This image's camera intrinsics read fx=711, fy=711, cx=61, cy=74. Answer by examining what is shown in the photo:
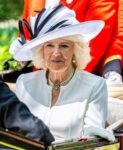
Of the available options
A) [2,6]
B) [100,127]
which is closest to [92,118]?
[100,127]

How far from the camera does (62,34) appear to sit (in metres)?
3.66

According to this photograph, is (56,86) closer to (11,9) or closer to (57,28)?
(57,28)

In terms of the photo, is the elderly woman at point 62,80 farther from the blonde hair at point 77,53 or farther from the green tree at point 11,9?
the green tree at point 11,9

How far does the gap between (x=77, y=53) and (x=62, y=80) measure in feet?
0.55

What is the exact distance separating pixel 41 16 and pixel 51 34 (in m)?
0.20

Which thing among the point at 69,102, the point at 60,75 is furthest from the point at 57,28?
the point at 69,102

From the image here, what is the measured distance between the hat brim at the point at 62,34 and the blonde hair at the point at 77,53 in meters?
0.03

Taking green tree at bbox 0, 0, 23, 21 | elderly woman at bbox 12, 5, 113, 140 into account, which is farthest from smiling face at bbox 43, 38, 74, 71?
green tree at bbox 0, 0, 23, 21

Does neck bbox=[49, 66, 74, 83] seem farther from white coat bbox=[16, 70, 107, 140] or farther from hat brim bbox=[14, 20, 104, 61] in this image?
hat brim bbox=[14, 20, 104, 61]

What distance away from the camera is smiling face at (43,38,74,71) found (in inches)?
149

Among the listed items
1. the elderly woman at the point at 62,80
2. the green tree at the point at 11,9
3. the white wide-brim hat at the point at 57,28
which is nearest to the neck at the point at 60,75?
the elderly woman at the point at 62,80

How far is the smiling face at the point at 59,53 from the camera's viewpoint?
3.78 metres

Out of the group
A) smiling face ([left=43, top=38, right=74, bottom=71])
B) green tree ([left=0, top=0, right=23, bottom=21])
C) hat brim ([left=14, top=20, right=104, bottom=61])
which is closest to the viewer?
hat brim ([left=14, top=20, right=104, bottom=61])

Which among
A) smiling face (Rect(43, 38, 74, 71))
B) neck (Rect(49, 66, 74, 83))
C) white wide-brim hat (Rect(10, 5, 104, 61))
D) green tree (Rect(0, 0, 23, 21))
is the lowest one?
neck (Rect(49, 66, 74, 83))
